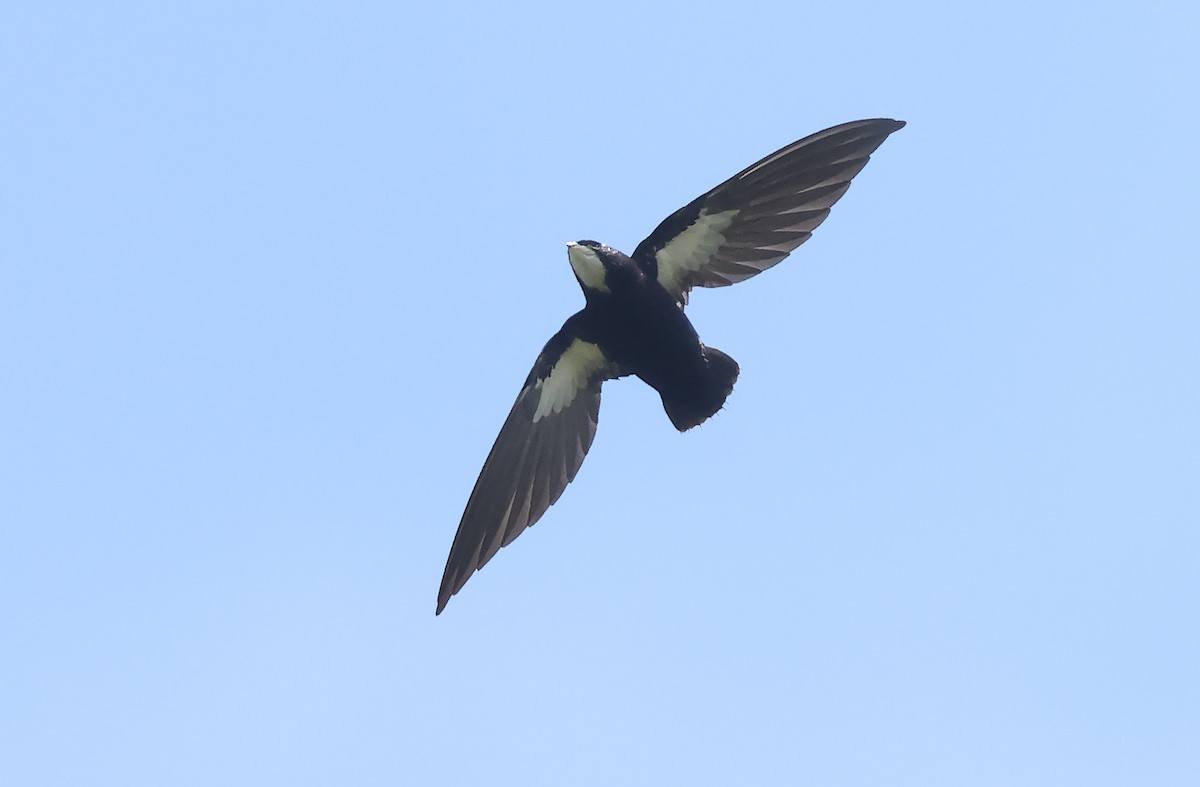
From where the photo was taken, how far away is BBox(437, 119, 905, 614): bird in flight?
15320mm

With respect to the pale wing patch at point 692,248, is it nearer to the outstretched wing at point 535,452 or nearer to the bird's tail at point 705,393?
the bird's tail at point 705,393

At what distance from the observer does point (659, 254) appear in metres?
15.9

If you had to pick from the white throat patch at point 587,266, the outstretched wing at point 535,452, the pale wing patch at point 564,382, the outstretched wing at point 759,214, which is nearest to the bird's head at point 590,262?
the white throat patch at point 587,266

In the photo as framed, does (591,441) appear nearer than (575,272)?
No

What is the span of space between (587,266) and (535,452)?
2.12 meters

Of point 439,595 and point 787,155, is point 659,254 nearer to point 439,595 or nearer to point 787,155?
point 787,155

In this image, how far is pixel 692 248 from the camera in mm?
15859

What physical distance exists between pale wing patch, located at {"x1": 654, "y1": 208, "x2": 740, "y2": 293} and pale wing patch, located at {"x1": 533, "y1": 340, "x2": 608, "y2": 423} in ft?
3.65

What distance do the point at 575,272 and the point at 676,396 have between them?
1.39 m

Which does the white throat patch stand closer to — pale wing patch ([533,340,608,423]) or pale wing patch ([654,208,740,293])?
pale wing patch ([654,208,740,293])

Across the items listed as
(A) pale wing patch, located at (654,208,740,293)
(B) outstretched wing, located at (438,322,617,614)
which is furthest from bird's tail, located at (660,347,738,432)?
(B) outstretched wing, located at (438,322,617,614)

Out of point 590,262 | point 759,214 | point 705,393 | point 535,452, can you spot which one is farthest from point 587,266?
point 535,452

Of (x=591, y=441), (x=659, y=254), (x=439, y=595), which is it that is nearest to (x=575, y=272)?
(x=659, y=254)

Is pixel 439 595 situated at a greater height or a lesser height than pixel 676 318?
lesser
